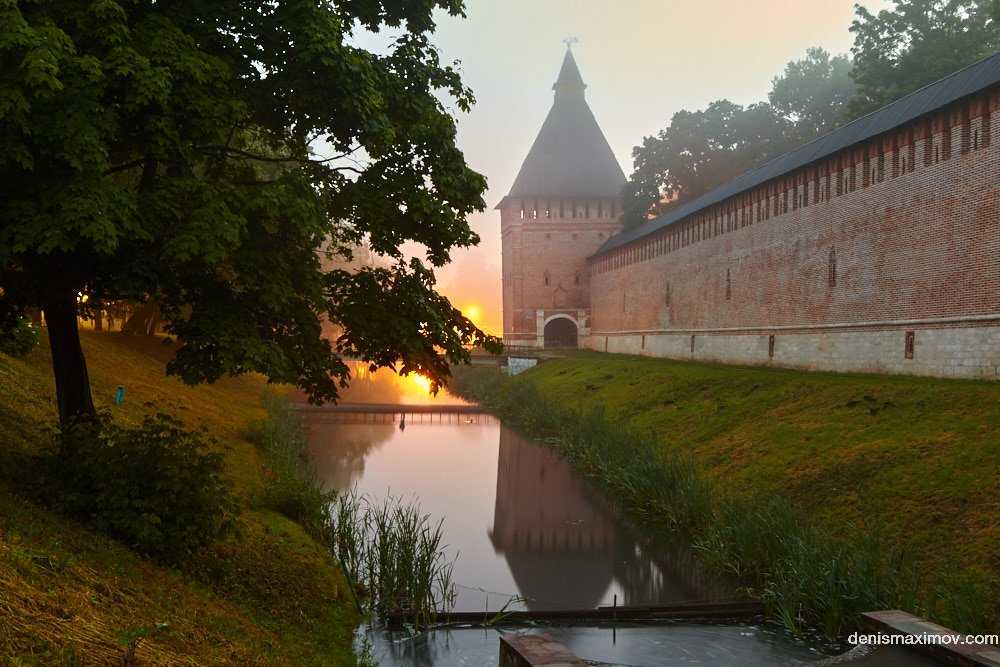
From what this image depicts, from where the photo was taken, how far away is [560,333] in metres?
47.2

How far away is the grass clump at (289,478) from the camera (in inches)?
452

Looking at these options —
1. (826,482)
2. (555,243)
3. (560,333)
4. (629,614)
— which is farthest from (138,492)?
(555,243)

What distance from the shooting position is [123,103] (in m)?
6.04

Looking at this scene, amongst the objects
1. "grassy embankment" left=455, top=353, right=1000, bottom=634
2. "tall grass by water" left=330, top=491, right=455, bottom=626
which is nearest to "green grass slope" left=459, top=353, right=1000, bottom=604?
"grassy embankment" left=455, top=353, right=1000, bottom=634

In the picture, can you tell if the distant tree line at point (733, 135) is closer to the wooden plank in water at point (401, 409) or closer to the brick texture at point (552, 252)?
the brick texture at point (552, 252)

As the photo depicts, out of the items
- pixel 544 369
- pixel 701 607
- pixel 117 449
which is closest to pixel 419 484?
pixel 701 607

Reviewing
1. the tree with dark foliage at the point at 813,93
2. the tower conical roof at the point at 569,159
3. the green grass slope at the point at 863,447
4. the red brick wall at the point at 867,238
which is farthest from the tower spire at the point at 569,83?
the green grass slope at the point at 863,447

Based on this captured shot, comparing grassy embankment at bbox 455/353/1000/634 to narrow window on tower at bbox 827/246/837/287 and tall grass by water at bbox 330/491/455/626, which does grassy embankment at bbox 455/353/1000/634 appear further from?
tall grass by water at bbox 330/491/455/626

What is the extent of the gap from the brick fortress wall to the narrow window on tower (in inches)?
1.5

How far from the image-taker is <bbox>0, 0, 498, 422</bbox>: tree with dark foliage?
18.4 feet

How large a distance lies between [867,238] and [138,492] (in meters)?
15.9

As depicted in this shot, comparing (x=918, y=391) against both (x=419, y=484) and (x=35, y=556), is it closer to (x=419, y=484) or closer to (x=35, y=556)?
(x=419, y=484)

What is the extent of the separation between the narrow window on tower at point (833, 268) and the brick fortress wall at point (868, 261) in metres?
0.04

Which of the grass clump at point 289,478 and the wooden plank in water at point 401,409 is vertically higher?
the wooden plank in water at point 401,409
